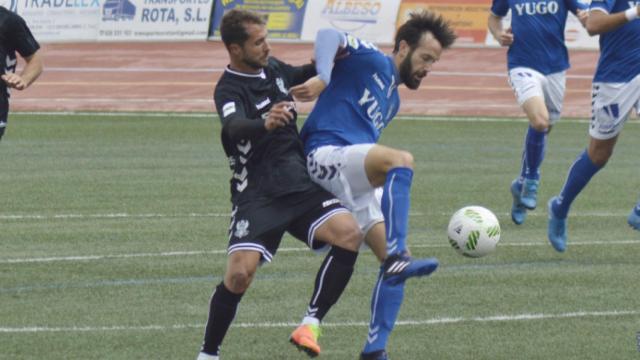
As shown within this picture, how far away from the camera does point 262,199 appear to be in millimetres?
7938

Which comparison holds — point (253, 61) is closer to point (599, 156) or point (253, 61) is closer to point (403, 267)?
point (403, 267)

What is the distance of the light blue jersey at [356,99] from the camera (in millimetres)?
8328

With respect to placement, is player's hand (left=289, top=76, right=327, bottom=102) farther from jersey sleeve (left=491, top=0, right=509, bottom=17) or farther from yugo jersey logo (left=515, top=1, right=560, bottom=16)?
jersey sleeve (left=491, top=0, right=509, bottom=17)

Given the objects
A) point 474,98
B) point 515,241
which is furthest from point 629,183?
point 474,98

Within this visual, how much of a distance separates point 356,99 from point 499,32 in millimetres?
6141

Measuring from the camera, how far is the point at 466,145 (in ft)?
66.4

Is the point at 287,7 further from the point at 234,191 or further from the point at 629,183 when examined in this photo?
the point at 234,191

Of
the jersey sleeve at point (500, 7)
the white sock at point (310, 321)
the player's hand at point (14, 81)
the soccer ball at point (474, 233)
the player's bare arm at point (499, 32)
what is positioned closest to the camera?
the white sock at point (310, 321)

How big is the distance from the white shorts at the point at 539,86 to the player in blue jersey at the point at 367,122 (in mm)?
5220

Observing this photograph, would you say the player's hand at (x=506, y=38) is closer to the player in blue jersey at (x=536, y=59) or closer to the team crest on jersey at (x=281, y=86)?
the player in blue jersey at (x=536, y=59)

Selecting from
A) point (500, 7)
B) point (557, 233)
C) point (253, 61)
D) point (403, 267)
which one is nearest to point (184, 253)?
point (557, 233)

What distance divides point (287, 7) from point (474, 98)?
997 cm

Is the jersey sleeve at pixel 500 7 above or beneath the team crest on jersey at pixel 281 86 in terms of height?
beneath

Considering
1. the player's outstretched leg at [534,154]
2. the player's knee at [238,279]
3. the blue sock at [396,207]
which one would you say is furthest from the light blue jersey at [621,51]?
the player's knee at [238,279]
